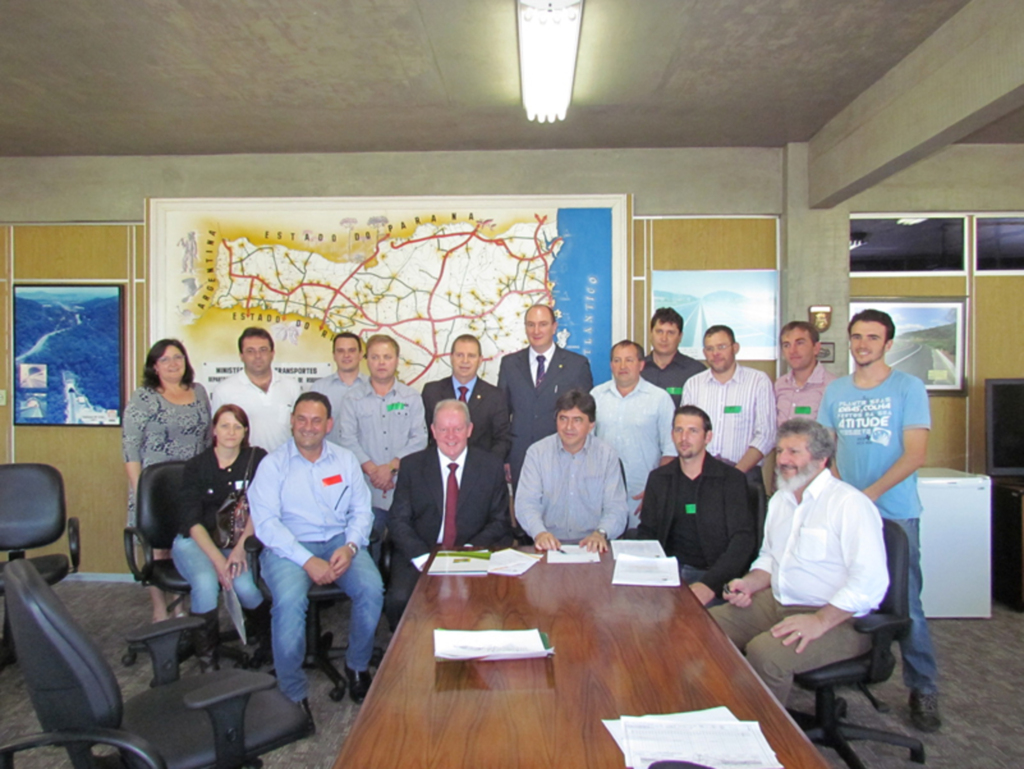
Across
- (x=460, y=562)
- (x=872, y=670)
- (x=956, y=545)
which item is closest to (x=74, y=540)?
(x=460, y=562)

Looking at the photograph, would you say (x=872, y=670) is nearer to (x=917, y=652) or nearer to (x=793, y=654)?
(x=793, y=654)

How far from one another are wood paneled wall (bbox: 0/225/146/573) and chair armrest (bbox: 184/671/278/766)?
395cm

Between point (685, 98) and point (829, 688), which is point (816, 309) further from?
point (829, 688)


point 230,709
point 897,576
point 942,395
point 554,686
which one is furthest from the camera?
point 942,395

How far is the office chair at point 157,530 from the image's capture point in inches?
139

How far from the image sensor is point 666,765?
1.14 metres

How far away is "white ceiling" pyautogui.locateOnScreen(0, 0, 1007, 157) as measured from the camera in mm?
3004

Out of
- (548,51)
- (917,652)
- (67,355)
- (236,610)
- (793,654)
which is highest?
(548,51)

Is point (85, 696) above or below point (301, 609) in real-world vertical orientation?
above

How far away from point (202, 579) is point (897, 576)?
2.99m

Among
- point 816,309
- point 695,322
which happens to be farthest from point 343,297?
point 816,309

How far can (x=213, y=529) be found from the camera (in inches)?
136

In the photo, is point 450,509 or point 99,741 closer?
point 99,741

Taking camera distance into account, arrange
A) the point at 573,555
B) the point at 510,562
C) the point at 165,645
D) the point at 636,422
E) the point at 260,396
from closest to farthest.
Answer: the point at 165,645, the point at 510,562, the point at 573,555, the point at 636,422, the point at 260,396
